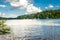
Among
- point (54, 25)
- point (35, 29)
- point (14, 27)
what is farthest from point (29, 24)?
point (54, 25)

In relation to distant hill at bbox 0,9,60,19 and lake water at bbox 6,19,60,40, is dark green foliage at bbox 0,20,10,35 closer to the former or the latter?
lake water at bbox 6,19,60,40

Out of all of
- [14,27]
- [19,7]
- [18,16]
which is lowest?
[14,27]

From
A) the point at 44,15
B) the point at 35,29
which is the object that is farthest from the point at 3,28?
the point at 44,15

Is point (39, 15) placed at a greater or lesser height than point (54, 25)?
greater

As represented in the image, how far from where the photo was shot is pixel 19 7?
1647 millimetres

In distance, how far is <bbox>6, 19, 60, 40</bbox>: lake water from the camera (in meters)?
1.61

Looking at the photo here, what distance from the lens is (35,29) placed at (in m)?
1.63

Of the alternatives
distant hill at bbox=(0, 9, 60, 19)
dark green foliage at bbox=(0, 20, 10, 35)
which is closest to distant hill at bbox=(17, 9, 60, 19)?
distant hill at bbox=(0, 9, 60, 19)

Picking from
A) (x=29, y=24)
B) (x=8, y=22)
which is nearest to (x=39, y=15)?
(x=29, y=24)

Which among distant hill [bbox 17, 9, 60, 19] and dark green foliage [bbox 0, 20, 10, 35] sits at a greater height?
distant hill [bbox 17, 9, 60, 19]

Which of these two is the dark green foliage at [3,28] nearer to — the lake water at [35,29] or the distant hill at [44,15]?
the lake water at [35,29]

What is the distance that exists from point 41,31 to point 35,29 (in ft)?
0.29

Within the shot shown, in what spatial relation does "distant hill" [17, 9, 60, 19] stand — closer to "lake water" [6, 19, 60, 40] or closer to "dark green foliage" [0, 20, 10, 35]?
"lake water" [6, 19, 60, 40]

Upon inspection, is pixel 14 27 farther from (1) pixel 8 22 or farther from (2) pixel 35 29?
(2) pixel 35 29
